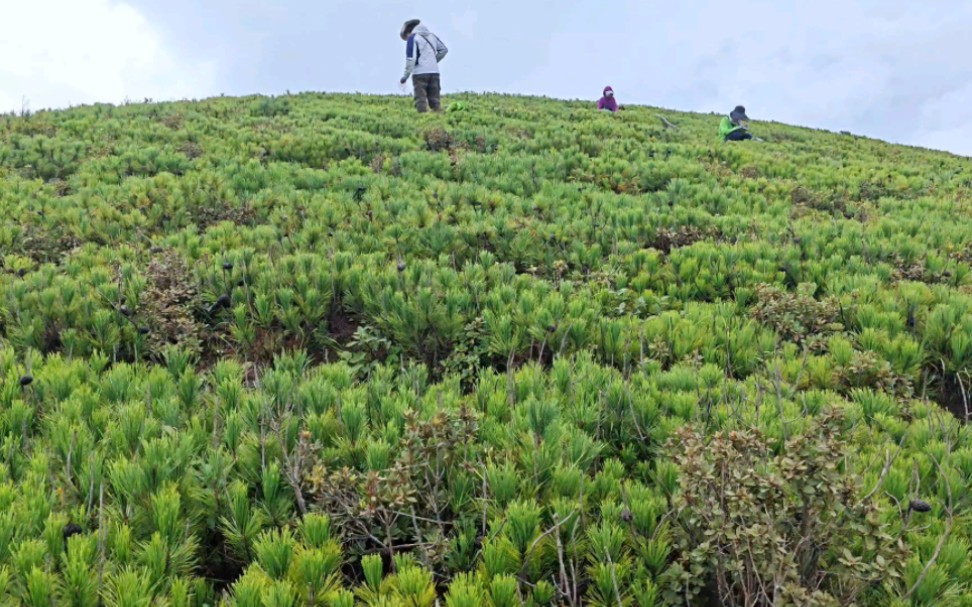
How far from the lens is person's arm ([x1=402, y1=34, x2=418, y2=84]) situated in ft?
61.2

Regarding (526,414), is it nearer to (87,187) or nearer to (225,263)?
(225,263)

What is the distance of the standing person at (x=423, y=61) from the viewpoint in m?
18.7

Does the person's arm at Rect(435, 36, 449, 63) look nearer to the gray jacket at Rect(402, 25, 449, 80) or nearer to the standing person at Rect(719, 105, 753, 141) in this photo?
the gray jacket at Rect(402, 25, 449, 80)

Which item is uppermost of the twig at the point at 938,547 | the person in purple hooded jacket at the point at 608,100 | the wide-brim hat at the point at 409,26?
the wide-brim hat at the point at 409,26

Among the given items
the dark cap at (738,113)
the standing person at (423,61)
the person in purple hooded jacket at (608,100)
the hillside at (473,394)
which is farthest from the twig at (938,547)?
the person in purple hooded jacket at (608,100)

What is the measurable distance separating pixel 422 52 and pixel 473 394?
17457 mm

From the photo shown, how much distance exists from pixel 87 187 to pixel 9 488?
A: 23.6 feet

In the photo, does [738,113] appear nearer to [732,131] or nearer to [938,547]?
[732,131]

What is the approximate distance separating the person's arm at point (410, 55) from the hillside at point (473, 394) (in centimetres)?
1115

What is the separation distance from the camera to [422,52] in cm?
1869

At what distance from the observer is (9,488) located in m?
2.35

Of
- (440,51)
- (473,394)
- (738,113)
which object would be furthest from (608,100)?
(473,394)

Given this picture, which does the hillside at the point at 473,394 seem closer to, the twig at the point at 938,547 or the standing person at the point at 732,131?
the twig at the point at 938,547

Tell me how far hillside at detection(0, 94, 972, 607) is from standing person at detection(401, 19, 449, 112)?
11.0m
